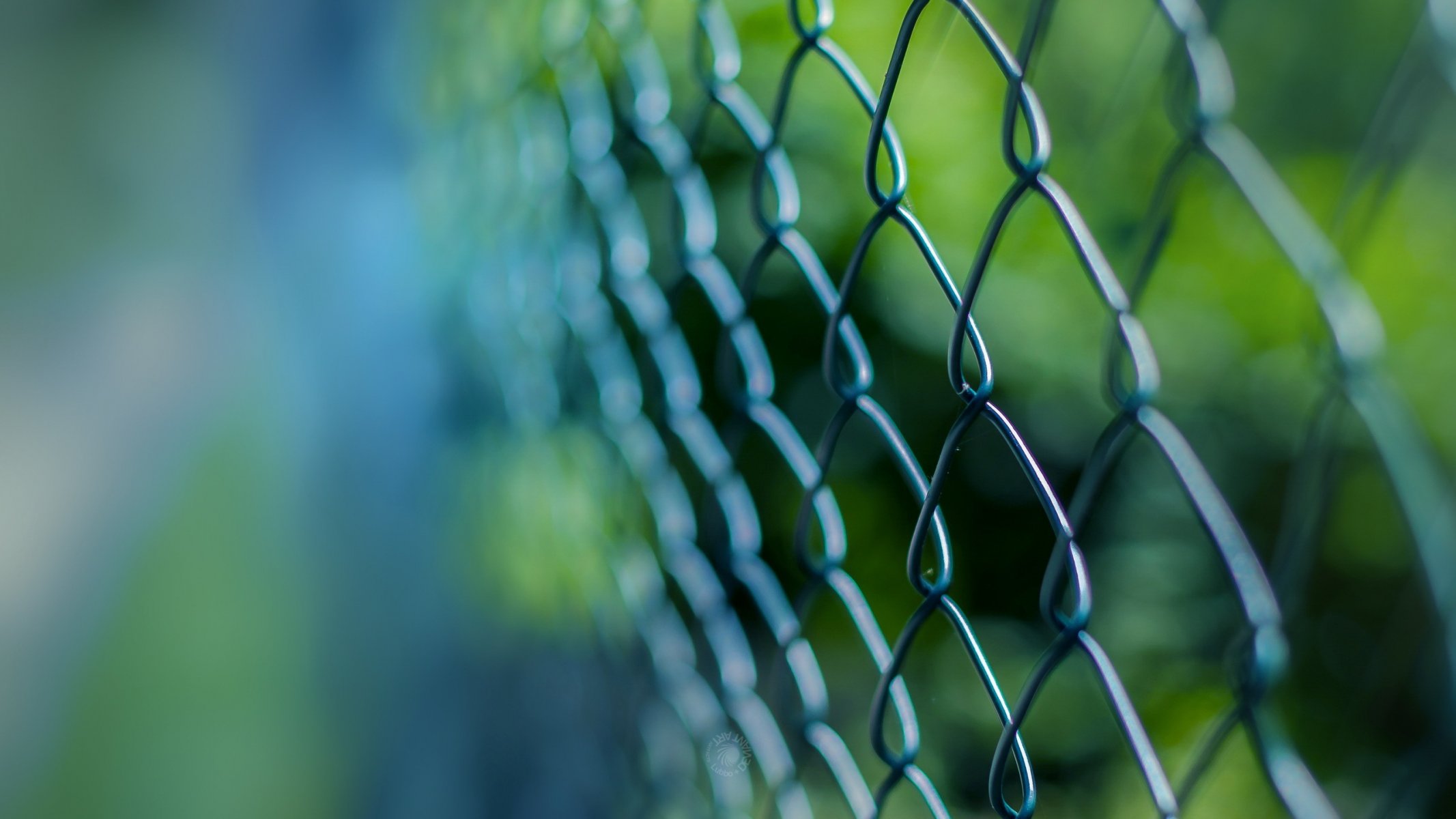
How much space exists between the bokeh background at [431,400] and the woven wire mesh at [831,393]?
0.02 m

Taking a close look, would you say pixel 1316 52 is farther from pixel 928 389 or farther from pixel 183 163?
pixel 183 163

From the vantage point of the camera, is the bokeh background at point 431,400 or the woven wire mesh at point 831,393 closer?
the woven wire mesh at point 831,393

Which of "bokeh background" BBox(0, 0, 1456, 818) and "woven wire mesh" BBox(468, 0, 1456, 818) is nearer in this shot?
"woven wire mesh" BBox(468, 0, 1456, 818)

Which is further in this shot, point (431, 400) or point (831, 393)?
point (431, 400)

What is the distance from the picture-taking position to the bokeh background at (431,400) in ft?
2.03

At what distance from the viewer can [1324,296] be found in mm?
271

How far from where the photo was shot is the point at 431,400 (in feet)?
2.92

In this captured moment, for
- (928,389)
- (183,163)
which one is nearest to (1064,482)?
Result: (928,389)

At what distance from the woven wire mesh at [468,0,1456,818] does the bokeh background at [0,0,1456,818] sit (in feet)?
0.07

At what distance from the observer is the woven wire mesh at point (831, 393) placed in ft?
0.97

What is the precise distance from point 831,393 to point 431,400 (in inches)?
15.2

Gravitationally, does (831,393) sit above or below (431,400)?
above

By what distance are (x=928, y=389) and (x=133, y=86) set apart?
803mm

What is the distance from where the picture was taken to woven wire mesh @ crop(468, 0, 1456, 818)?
11.6 inches
